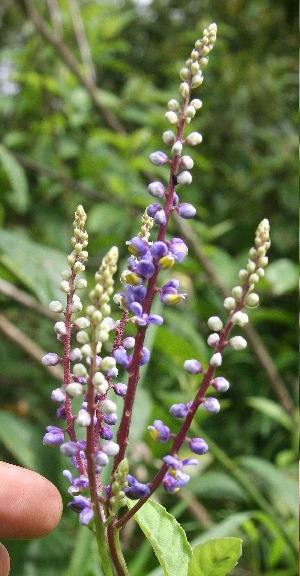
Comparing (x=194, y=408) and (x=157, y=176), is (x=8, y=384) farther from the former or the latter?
(x=194, y=408)

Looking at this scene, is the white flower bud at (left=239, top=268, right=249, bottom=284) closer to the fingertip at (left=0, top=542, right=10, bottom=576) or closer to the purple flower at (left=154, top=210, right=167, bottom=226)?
the purple flower at (left=154, top=210, right=167, bottom=226)

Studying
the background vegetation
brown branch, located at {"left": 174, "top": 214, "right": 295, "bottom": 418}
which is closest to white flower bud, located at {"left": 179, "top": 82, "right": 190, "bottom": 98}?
the background vegetation

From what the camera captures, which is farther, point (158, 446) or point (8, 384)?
point (8, 384)

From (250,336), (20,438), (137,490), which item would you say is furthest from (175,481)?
(250,336)

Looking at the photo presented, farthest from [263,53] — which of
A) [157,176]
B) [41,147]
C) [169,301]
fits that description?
[169,301]

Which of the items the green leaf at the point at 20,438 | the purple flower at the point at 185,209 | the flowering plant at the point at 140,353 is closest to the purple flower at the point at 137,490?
the flowering plant at the point at 140,353

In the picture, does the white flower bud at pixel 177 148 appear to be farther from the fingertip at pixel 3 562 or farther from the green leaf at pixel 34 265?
the green leaf at pixel 34 265

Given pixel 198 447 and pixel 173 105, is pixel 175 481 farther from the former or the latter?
pixel 173 105
